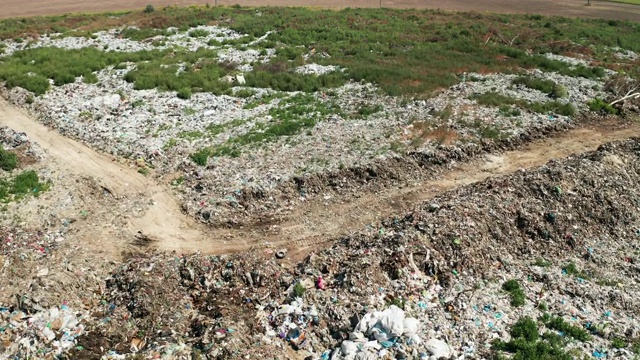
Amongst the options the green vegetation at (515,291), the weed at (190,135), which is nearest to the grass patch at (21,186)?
the weed at (190,135)

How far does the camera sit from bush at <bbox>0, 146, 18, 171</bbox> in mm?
18406

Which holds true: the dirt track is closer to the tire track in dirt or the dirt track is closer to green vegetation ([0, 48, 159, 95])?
green vegetation ([0, 48, 159, 95])

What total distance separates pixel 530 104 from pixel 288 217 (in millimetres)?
14893

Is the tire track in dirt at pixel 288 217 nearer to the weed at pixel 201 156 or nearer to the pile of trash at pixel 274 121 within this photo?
the pile of trash at pixel 274 121

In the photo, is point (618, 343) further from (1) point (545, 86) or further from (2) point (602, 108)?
(1) point (545, 86)

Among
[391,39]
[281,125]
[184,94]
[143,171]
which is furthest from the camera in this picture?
[391,39]

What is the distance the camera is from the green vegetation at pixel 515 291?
41.9ft

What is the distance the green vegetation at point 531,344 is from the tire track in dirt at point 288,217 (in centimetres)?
603

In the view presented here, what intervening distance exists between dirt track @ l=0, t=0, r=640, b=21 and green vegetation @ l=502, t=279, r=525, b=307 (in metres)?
50.5

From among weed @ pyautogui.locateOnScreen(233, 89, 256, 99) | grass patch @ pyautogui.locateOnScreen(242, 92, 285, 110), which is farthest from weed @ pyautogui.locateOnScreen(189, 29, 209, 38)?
grass patch @ pyautogui.locateOnScreen(242, 92, 285, 110)

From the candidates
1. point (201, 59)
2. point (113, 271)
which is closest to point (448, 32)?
point (201, 59)

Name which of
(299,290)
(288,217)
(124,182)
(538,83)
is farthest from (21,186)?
(538,83)

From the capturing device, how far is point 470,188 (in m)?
17.7

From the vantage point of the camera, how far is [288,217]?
16656mm
